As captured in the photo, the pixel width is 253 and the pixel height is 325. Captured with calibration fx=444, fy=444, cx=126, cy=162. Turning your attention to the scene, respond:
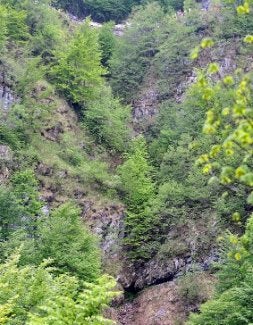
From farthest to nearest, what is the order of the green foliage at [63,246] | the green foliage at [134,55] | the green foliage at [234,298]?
the green foliage at [134,55] → the green foliage at [63,246] → the green foliage at [234,298]

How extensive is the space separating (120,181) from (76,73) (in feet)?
32.9

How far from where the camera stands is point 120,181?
29328 millimetres

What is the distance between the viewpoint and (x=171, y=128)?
117ft

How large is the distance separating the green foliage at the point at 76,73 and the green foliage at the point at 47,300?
22.0 meters

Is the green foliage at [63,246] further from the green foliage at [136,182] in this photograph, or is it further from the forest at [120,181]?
the green foliage at [136,182]

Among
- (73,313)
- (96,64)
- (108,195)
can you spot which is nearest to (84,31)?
(96,64)

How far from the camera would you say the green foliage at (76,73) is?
34094mm

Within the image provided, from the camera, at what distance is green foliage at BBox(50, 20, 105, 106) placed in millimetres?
34094

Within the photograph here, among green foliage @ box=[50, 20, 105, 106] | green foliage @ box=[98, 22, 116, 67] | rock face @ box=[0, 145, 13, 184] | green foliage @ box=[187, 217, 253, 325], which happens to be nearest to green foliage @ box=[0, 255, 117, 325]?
green foliage @ box=[187, 217, 253, 325]

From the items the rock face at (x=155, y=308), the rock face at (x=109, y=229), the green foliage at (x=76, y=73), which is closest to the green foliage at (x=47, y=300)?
the rock face at (x=155, y=308)

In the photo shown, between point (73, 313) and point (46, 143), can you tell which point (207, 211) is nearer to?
point (46, 143)

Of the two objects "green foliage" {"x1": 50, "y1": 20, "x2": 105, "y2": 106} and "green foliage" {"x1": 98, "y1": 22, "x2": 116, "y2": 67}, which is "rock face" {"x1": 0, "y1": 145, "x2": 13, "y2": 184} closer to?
"green foliage" {"x1": 50, "y1": 20, "x2": 105, "y2": 106}

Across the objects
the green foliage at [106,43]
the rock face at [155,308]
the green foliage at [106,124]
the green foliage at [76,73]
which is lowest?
the rock face at [155,308]

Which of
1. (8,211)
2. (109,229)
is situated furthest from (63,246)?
(109,229)
